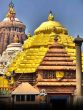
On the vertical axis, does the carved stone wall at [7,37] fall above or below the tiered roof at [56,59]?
above

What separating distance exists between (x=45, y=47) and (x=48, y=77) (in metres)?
6.10

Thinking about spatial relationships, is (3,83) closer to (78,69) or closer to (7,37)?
(78,69)

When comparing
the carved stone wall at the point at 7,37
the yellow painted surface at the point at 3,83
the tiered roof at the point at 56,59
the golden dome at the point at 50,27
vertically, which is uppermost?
the carved stone wall at the point at 7,37

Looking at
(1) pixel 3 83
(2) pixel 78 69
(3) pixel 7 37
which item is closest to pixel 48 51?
(2) pixel 78 69

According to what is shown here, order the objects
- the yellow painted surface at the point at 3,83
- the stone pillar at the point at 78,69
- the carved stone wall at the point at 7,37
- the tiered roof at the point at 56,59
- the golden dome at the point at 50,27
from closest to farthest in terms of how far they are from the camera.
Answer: the stone pillar at the point at 78,69, the tiered roof at the point at 56,59, the yellow painted surface at the point at 3,83, the golden dome at the point at 50,27, the carved stone wall at the point at 7,37

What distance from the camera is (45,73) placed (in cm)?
4053

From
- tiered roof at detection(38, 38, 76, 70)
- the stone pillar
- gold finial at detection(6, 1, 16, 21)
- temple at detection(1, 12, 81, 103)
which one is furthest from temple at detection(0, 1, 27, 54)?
the stone pillar

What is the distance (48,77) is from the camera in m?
40.5

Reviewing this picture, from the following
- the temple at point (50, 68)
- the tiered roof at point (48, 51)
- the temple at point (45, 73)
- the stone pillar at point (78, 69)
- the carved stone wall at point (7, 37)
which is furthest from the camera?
the carved stone wall at point (7, 37)

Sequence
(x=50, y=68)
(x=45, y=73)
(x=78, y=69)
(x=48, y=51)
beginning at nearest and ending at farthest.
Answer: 1. (x=78, y=69)
2. (x=50, y=68)
3. (x=45, y=73)
4. (x=48, y=51)

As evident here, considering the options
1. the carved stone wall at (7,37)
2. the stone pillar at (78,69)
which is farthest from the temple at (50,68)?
the carved stone wall at (7,37)

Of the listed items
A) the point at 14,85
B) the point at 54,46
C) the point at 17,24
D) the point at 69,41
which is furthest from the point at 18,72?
the point at 17,24

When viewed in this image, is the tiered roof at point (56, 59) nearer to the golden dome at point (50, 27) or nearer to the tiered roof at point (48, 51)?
the tiered roof at point (48, 51)

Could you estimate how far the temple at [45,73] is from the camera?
38.2 meters
